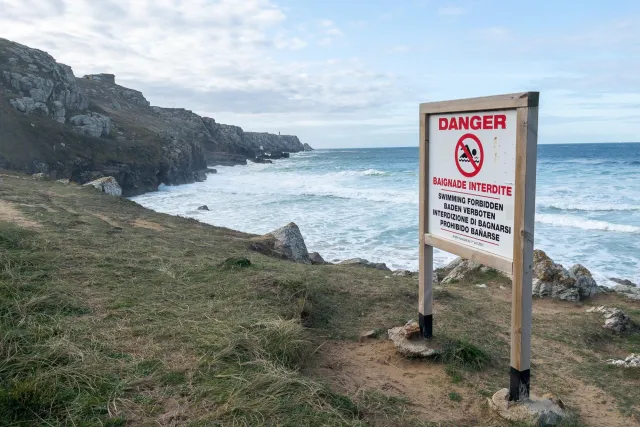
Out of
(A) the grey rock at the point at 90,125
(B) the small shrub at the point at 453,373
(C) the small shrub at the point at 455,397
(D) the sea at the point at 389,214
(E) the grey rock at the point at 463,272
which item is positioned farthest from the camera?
(A) the grey rock at the point at 90,125

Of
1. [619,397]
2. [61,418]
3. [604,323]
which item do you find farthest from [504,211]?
[604,323]

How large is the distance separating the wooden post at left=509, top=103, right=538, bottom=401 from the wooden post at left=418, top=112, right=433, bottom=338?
1.20m

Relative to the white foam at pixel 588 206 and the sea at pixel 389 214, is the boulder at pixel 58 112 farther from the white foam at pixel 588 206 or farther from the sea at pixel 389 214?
the white foam at pixel 588 206

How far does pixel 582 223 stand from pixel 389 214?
8037 millimetres

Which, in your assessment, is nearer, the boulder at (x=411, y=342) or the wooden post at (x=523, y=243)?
the wooden post at (x=523, y=243)

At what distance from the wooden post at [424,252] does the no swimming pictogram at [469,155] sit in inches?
18.1

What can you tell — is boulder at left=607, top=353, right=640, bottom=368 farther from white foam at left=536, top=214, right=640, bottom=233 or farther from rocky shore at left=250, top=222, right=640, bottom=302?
white foam at left=536, top=214, right=640, bottom=233

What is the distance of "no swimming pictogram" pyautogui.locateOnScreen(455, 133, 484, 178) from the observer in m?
3.98

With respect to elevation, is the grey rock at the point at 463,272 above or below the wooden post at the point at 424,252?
below

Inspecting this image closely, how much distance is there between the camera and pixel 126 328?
4.27 meters

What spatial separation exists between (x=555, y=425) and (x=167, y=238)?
26.0 ft

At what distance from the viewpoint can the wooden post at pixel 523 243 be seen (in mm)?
3449

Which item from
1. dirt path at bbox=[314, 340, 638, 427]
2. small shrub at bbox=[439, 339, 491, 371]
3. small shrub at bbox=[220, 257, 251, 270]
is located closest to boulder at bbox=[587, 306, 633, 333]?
dirt path at bbox=[314, 340, 638, 427]

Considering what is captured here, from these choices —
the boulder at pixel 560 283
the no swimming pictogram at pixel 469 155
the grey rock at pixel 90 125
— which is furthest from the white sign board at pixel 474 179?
the grey rock at pixel 90 125
